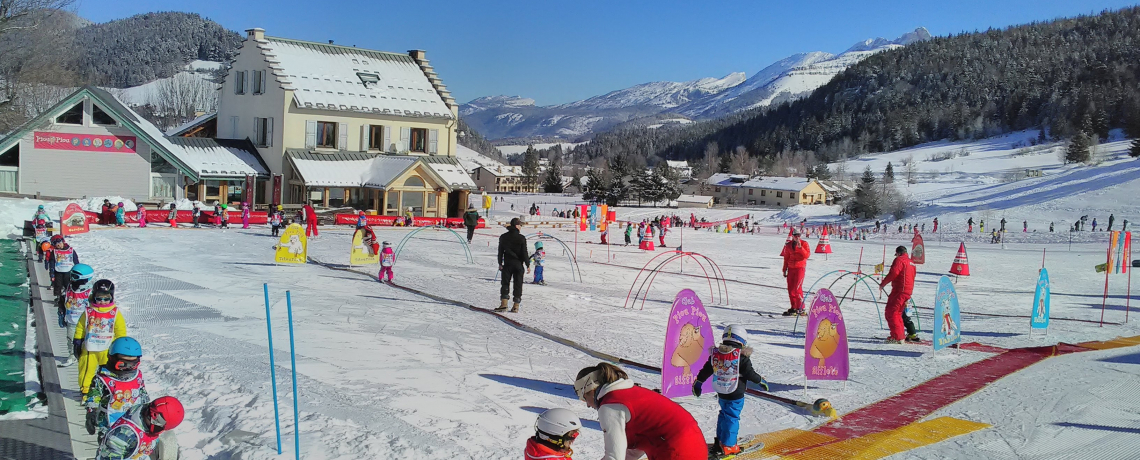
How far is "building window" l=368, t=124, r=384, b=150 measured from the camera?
145 ft

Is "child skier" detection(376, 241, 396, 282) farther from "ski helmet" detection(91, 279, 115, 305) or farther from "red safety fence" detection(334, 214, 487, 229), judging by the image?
"red safety fence" detection(334, 214, 487, 229)

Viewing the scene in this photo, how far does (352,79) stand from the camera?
147ft

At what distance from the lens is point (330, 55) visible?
4562cm

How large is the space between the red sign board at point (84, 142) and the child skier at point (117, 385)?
3585 cm

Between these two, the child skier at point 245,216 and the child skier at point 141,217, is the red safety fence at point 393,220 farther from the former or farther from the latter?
the child skier at point 141,217

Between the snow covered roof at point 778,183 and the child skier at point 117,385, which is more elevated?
the snow covered roof at point 778,183

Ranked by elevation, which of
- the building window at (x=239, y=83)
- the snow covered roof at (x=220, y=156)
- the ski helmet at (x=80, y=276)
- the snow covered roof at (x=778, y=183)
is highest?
the building window at (x=239, y=83)

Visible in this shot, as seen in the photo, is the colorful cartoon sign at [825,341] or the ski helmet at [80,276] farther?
the colorful cartoon sign at [825,341]

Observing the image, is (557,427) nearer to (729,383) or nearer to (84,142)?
(729,383)

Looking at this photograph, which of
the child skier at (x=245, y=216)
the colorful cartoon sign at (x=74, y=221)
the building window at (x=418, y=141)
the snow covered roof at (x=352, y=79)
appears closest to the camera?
the colorful cartoon sign at (x=74, y=221)

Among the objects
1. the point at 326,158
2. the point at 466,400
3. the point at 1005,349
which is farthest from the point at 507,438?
the point at 326,158

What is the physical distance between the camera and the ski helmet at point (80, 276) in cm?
916

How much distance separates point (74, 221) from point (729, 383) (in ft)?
79.4

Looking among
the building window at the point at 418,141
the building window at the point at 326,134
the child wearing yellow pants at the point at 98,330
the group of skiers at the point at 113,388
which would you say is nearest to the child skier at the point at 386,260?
the group of skiers at the point at 113,388
